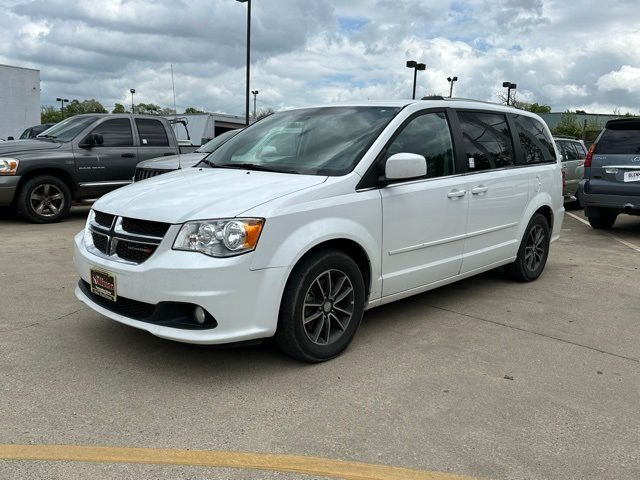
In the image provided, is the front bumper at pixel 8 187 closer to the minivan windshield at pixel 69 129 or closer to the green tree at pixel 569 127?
the minivan windshield at pixel 69 129

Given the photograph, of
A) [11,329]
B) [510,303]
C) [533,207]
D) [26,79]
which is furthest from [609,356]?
[26,79]

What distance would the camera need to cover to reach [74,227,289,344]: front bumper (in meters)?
3.28

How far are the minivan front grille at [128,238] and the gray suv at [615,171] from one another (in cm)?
790

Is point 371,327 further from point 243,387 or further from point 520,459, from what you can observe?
point 520,459

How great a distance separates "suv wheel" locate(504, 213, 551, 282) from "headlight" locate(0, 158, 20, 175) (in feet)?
24.2

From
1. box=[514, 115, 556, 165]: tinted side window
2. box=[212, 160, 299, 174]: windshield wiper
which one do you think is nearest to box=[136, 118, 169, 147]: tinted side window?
box=[212, 160, 299, 174]: windshield wiper

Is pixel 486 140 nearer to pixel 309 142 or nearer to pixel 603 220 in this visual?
pixel 309 142

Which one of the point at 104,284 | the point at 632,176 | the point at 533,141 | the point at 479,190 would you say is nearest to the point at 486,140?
the point at 479,190

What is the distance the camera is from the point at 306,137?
15.0ft

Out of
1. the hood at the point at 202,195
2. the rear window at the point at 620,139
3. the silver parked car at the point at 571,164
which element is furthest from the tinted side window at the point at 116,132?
the silver parked car at the point at 571,164

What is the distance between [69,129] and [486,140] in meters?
7.47

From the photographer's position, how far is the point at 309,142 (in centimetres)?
449

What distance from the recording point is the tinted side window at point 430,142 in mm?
4422

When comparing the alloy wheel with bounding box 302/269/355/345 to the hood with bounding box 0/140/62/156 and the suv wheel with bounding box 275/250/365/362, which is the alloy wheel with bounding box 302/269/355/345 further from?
the hood with bounding box 0/140/62/156
